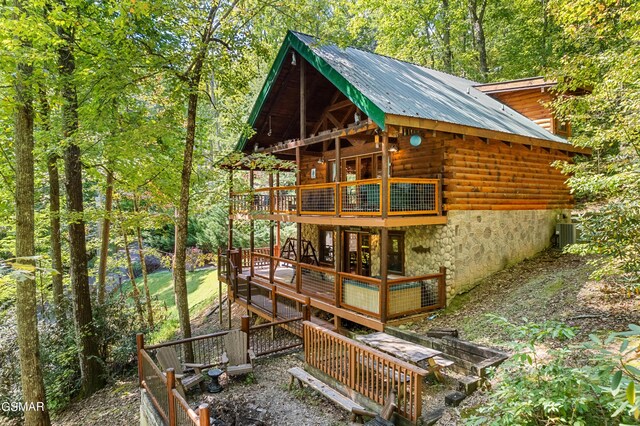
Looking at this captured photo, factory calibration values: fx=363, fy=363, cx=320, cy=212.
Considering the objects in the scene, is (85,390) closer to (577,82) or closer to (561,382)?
(561,382)

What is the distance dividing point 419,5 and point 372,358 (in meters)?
25.8

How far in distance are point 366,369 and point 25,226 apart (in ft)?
21.7

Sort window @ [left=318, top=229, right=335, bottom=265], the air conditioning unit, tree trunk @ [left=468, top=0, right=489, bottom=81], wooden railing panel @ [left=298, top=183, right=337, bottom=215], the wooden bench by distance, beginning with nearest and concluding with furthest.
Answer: the wooden bench → wooden railing panel @ [left=298, top=183, right=337, bottom=215] → the air conditioning unit → window @ [left=318, top=229, right=335, bottom=265] → tree trunk @ [left=468, top=0, right=489, bottom=81]

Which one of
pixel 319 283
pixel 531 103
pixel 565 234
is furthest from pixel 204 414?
pixel 531 103

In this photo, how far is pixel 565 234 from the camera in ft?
42.1

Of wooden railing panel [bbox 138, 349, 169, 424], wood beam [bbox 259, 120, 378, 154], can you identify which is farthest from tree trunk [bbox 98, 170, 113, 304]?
wood beam [bbox 259, 120, 378, 154]

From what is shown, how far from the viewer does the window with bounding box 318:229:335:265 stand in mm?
15602

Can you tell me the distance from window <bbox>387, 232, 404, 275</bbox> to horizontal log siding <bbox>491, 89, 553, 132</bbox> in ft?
25.0

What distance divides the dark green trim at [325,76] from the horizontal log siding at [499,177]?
2936 millimetres

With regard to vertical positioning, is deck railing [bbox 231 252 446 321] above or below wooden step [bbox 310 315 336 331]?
above

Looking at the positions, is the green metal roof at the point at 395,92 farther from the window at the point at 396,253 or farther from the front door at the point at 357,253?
the front door at the point at 357,253

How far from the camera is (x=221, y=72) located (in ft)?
→ 32.3

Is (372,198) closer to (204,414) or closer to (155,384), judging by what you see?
(155,384)

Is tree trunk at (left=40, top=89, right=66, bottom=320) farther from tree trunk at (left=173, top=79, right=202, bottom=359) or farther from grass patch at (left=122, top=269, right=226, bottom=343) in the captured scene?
grass patch at (left=122, top=269, right=226, bottom=343)
